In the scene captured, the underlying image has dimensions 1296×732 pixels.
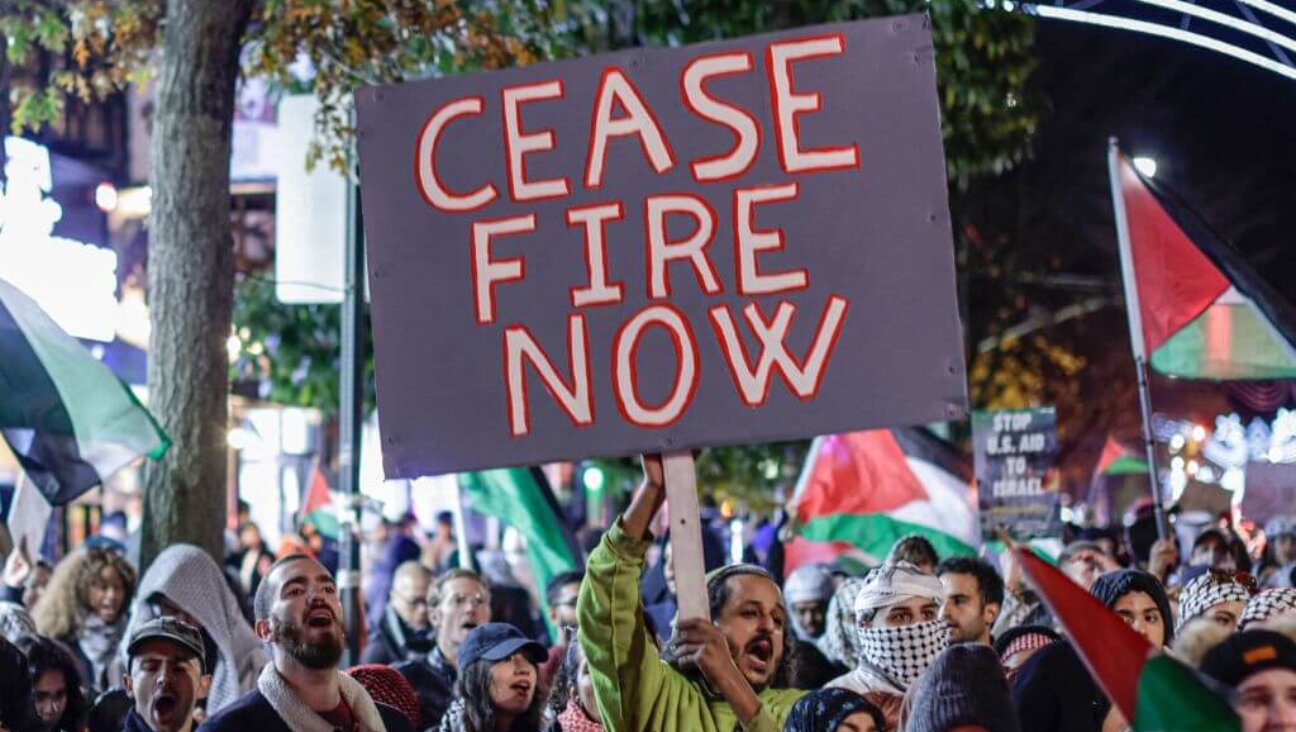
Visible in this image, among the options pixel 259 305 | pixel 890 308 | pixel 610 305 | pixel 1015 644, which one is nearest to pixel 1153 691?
pixel 890 308

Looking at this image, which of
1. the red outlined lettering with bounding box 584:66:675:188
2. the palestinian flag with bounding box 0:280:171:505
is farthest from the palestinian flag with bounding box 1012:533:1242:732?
the palestinian flag with bounding box 0:280:171:505

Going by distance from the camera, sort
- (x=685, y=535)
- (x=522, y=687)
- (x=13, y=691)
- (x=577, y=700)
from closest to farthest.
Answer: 1. (x=685, y=535)
2. (x=13, y=691)
3. (x=577, y=700)
4. (x=522, y=687)

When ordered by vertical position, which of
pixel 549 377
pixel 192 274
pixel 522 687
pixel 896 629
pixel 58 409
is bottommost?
pixel 522 687

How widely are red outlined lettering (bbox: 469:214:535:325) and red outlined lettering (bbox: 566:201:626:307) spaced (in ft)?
0.47

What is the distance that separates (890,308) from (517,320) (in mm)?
994

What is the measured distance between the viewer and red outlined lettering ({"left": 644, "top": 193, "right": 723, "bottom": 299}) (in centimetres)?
571

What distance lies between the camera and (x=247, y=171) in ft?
80.0

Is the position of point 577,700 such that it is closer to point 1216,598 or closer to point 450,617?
point 1216,598

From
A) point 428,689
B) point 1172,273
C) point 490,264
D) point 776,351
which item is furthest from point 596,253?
point 1172,273

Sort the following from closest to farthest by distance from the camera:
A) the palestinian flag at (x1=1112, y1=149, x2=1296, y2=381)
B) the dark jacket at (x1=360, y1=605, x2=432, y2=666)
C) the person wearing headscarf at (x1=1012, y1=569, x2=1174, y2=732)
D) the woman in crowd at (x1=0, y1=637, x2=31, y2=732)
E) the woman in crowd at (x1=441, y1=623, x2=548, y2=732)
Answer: the woman in crowd at (x1=0, y1=637, x2=31, y2=732), the person wearing headscarf at (x1=1012, y1=569, x2=1174, y2=732), the woman in crowd at (x1=441, y1=623, x2=548, y2=732), the dark jacket at (x1=360, y1=605, x2=432, y2=666), the palestinian flag at (x1=1112, y1=149, x2=1296, y2=381)

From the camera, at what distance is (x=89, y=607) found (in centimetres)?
1127

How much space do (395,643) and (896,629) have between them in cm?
563

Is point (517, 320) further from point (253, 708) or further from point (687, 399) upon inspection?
point (253, 708)

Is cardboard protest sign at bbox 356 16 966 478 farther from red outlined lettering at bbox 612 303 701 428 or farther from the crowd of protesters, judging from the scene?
the crowd of protesters
